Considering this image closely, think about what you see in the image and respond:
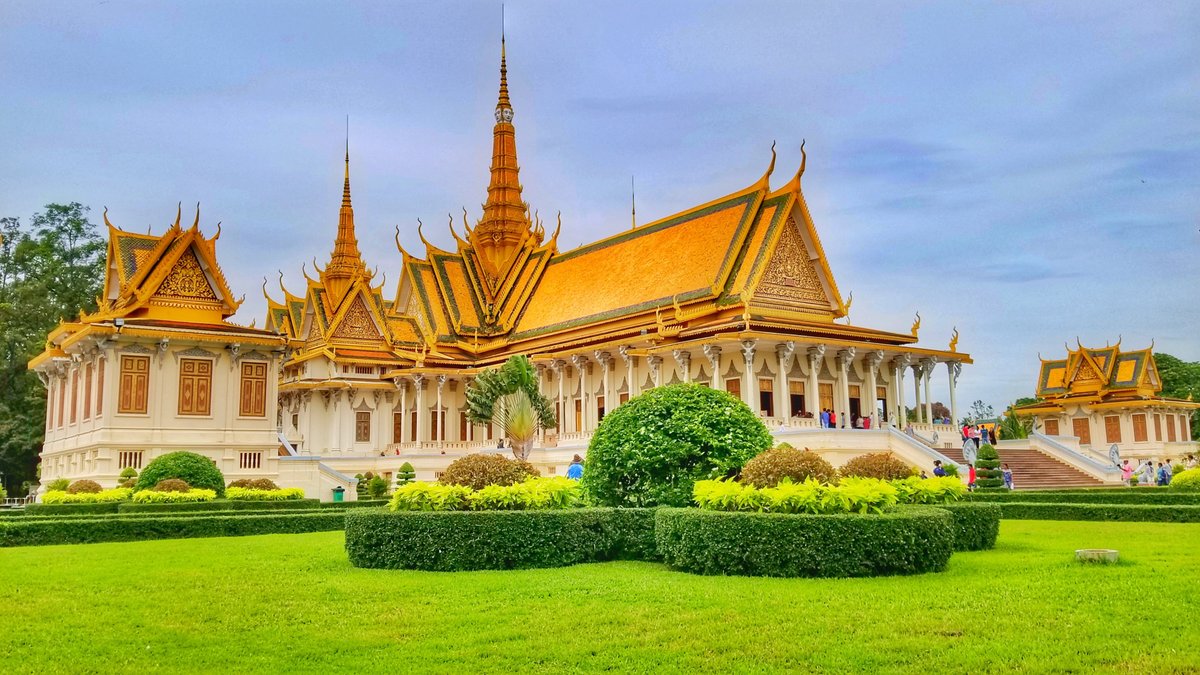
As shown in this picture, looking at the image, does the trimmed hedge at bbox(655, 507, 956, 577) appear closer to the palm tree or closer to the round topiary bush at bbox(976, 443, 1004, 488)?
the round topiary bush at bbox(976, 443, 1004, 488)

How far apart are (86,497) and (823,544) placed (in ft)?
59.6

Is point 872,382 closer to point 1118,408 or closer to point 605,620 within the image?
point 1118,408

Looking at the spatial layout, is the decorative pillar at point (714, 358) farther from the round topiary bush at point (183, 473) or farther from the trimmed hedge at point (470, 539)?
the trimmed hedge at point (470, 539)

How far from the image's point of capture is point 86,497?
21.9 m

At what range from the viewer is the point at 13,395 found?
144ft

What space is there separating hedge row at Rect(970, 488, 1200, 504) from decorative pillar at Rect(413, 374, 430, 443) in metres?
25.9

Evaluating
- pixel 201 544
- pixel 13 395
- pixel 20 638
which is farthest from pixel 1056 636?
pixel 13 395

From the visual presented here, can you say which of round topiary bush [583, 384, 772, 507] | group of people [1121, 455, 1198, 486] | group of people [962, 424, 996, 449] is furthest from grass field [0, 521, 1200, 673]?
group of people [1121, 455, 1198, 486]

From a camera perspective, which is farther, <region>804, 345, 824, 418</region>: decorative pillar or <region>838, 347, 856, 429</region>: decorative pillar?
<region>838, 347, 856, 429</region>: decorative pillar

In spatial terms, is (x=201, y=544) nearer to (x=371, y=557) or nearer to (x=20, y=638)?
(x=371, y=557)

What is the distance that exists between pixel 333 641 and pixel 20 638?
7.41 ft

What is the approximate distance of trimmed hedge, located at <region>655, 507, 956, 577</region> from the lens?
31.2 ft

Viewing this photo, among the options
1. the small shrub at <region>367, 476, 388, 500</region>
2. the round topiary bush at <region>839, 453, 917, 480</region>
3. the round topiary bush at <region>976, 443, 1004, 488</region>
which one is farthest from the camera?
the small shrub at <region>367, 476, 388, 500</region>

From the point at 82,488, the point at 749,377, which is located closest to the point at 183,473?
the point at 82,488
